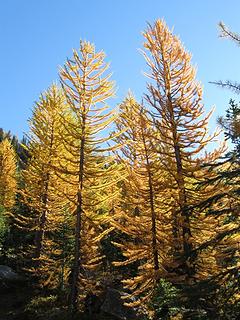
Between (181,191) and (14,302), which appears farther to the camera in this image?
(14,302)

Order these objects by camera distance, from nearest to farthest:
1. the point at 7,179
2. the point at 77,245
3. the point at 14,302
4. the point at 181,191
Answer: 1. the point at 181,191
2. the point at 77,245
3. the point at 14,302
4. the point at 7,179

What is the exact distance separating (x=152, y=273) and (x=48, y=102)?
37.9ft

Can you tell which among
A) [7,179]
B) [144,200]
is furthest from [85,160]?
[7,179]

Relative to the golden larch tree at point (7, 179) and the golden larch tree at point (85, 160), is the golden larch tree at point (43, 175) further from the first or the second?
the golden larch tree at point (7, 179)

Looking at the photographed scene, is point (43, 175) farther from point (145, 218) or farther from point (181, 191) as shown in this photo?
point (181, 191)

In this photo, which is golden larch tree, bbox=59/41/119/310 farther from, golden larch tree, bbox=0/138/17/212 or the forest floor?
golden larch tree, bbox=0/138/17/212

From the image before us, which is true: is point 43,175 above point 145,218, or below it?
above

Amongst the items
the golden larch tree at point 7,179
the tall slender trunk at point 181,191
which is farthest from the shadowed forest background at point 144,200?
the golden larch tree at point 7,179

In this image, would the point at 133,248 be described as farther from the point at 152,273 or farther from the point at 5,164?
the point at 5,164

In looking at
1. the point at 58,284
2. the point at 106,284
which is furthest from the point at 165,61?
the point at 58,284

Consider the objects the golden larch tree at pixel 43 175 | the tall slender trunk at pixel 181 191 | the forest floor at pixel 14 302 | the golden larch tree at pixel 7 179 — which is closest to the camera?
the tall slender trunk at pixel 181 191

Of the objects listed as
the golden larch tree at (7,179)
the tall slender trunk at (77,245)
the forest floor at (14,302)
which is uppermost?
the golden larch tree at (7,179)

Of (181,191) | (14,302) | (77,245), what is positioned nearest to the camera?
(181,191)

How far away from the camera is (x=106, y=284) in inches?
631
